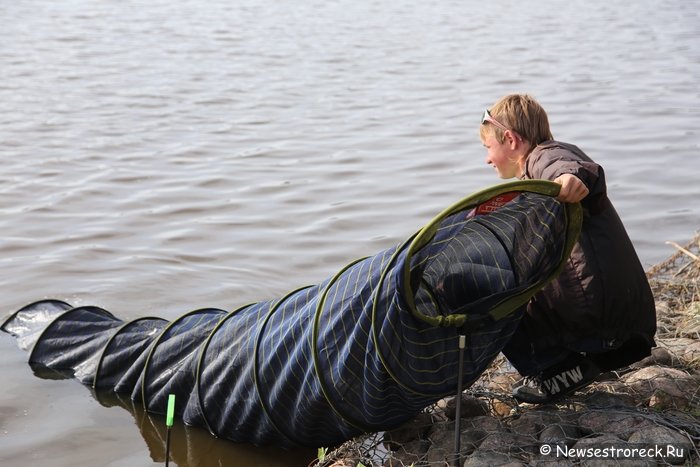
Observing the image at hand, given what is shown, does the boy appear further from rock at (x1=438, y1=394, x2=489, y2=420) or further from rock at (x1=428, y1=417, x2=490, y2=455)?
rock at (x1=428, y1=417, x2=490, y2=455)

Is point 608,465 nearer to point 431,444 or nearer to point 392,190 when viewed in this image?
point 431,444

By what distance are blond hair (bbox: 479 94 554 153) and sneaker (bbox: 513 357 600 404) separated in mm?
1017

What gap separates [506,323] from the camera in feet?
13.6

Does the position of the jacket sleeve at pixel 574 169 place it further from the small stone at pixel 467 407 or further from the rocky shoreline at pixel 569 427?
the small stone at pixel 467 407

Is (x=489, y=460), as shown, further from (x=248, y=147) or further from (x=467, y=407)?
(x=248, y=147)

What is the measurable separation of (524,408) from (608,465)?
74 centimetres

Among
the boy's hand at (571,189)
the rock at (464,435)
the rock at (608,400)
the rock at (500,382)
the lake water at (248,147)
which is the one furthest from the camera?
the lake water at (248,147)

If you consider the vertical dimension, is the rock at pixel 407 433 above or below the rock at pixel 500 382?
below

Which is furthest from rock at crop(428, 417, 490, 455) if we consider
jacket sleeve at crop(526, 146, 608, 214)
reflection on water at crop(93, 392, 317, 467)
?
jacket sleeve at crop(526, 146, 608, 214)

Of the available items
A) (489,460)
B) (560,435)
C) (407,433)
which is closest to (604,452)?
(560,435)

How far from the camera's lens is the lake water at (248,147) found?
6.86 metres

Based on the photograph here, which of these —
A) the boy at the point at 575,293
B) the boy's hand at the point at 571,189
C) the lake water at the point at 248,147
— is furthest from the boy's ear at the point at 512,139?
the lake water at the point at 248,147

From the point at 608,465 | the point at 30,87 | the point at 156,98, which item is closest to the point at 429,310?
the point at 608,465

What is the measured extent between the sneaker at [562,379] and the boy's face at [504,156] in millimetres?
935
